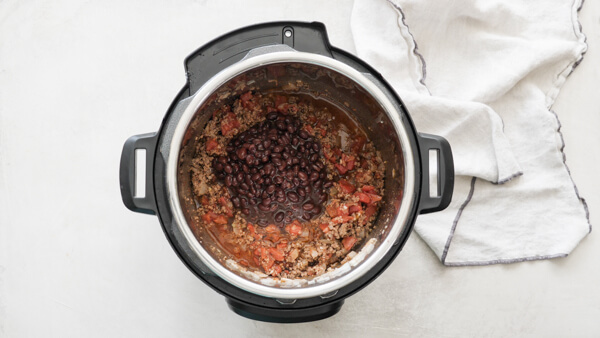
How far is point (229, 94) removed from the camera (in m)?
1.32

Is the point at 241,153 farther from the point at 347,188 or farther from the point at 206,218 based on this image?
the point at 347,188

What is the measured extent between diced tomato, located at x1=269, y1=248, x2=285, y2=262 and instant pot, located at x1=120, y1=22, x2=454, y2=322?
101 millimetres

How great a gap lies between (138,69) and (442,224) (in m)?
1.04

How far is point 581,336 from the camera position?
1.63 metres

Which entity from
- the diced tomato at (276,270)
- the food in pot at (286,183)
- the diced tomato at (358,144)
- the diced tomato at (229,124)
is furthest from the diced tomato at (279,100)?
the diced tomato at (276,270)

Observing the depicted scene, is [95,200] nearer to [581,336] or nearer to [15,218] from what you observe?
[15,218]

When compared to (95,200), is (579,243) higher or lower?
lower

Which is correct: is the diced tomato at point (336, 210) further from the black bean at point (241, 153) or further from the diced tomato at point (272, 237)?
the black bean at point (241, 153)

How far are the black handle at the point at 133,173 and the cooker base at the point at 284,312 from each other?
318 mm

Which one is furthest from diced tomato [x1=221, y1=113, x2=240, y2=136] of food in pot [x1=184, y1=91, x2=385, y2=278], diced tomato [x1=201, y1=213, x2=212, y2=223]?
diced tomato [x1=201, y1=213, x2=212, y2=223]

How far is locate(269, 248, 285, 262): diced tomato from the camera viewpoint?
1.41 m

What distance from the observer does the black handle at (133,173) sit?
1.17 m

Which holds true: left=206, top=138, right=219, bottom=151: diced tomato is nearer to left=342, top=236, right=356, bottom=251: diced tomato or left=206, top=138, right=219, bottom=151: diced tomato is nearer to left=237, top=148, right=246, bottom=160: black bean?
left=237, top=148, right=246, bottom=160: black bean

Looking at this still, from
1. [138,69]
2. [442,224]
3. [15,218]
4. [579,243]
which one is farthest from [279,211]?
[579,243]
